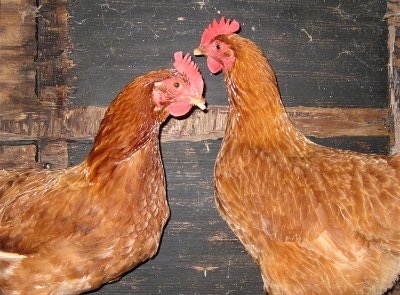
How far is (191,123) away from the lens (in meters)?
2.05

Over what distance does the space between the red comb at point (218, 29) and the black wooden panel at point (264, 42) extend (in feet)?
0.36

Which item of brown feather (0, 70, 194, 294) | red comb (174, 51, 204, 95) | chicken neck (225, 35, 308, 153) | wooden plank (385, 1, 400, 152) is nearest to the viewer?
brown feather (0, 70, 194, 294)

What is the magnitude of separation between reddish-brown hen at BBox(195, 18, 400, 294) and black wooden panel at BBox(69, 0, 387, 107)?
0.87ft

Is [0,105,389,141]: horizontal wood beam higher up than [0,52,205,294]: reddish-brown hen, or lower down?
higher up

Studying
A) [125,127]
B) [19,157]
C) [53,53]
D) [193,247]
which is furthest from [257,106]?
[19,157]

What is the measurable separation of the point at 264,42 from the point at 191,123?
46 cm

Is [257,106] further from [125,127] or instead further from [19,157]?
[19,157]

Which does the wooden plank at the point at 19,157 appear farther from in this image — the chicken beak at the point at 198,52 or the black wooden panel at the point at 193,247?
the chicken beak at the point at 198,52

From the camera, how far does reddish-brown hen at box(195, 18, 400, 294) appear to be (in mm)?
1646

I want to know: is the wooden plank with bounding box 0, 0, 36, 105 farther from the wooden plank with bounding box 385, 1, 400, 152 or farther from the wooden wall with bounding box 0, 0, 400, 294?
the wooden plank with bounding box 385, 1, 400, 152

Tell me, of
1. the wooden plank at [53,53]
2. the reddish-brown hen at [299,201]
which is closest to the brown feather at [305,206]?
→ the reddish-brown hen at [299,201]

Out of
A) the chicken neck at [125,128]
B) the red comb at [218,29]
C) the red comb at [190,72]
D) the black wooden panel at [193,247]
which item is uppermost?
the red comb at [218,29]

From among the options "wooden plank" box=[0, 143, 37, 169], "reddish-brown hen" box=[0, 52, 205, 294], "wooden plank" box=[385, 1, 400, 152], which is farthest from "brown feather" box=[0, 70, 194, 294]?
"wooden plank" box=[385, 1, 400, 152]

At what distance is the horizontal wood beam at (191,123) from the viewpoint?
193 cm
